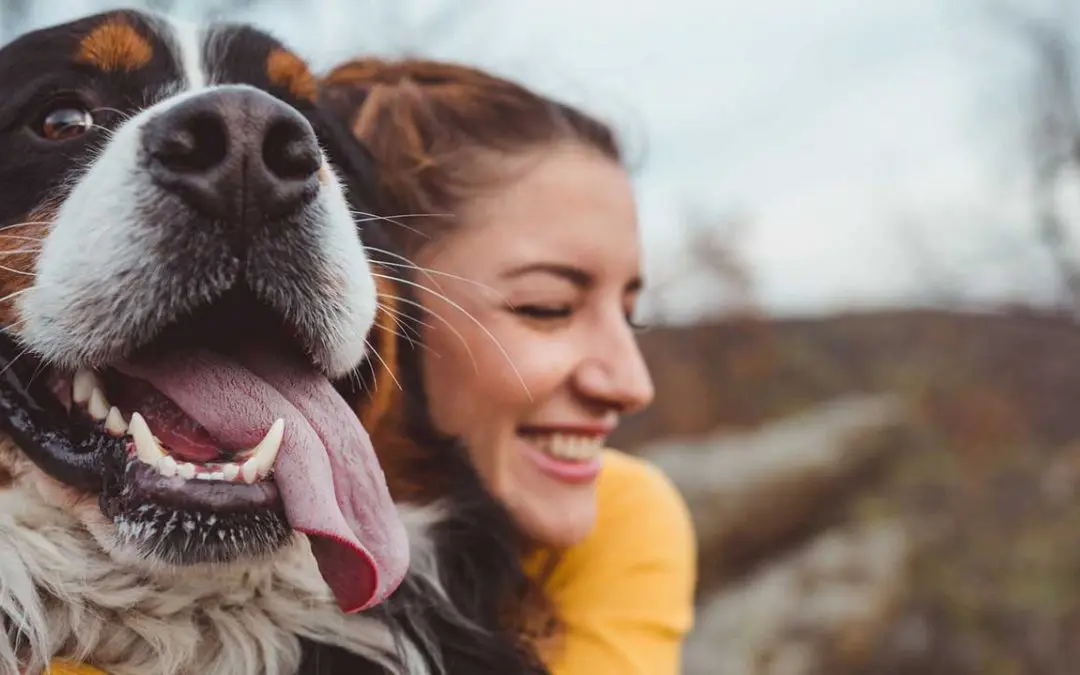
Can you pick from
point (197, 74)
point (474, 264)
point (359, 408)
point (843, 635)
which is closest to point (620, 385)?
point (474, 264)

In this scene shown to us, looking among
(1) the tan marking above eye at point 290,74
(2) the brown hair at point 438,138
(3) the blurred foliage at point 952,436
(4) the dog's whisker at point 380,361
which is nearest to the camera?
(4) the dog's whisker at point 380,361

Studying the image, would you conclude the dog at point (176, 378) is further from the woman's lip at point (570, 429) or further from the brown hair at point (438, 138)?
the woman's lip at point (570, 429)

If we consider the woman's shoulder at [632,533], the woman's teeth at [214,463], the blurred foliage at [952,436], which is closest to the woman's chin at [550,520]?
the woman's shoulder at [632,533]

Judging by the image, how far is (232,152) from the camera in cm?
140

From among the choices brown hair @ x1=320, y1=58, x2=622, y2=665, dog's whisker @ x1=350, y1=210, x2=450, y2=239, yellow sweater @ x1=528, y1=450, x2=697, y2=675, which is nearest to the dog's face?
dog's whisker @ x1=350, y1=210, x2=450, y2=239

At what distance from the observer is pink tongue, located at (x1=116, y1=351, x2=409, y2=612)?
1443 mm

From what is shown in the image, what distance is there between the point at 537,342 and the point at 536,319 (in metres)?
0.07

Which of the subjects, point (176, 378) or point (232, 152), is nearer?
point (232, 152)

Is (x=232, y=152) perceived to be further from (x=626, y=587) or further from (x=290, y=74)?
(x=626, y=587)

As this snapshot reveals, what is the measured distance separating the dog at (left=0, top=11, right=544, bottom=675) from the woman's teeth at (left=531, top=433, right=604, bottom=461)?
65 cm

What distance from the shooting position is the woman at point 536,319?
2.29 metres

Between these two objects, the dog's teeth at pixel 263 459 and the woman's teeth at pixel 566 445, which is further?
the woman's teeth at pixel 566 445

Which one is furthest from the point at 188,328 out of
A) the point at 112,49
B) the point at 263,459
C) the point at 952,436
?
the point at 952,436

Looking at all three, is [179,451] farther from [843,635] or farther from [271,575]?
[843,635]
